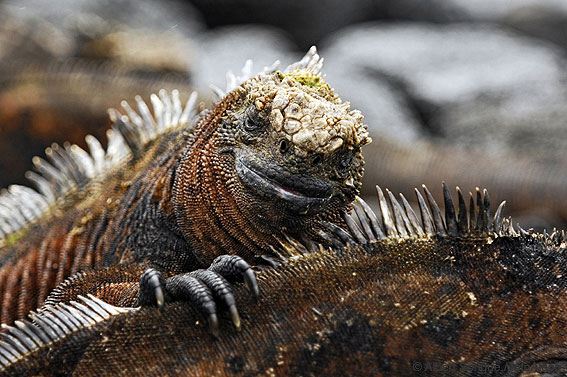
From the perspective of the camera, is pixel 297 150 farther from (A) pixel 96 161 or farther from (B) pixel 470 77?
(B) pixel 470 77

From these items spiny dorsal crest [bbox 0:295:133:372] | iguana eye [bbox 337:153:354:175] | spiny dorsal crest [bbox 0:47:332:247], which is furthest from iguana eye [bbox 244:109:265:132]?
spiny dorsal crest [bbox 0:47:332:247]

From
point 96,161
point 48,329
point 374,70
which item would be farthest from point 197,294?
point 374,70

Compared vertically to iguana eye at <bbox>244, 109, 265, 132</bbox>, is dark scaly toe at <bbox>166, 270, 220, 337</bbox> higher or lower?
A: lower

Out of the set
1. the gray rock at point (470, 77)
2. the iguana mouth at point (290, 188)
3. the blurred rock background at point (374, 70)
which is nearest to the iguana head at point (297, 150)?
the iguana mouth at point (290, 188)

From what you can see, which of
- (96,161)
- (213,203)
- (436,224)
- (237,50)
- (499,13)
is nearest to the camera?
(436,224)

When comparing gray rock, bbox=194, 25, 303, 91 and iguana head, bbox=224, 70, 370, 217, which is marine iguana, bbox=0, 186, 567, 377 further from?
gray rock, bbox=194, 25, 303, 91
